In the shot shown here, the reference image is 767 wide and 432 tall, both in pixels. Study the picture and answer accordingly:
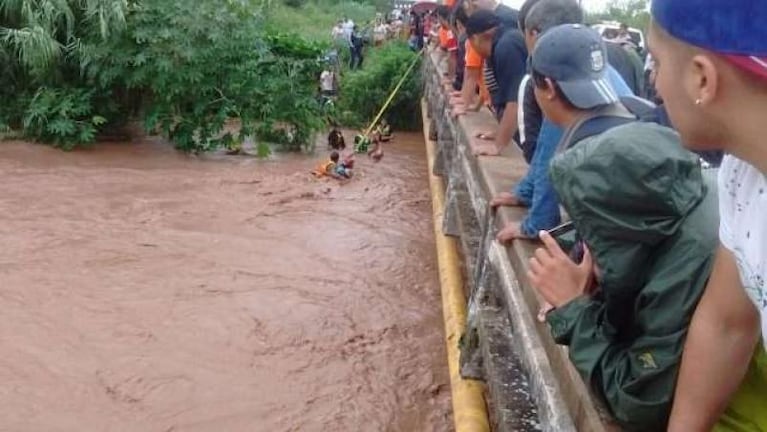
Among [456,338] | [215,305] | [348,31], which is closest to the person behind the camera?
[456,338]

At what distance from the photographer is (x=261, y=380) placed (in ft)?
18.2

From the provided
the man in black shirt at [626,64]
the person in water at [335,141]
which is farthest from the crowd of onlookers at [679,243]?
the person in water at [335,141]

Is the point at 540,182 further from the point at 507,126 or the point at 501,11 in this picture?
the point at 501,11

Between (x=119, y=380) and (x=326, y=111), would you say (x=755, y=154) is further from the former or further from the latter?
(x=326, y=111)

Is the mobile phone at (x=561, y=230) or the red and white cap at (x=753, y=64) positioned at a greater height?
the red and white cap at (x=753, y=64)

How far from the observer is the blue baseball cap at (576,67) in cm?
289

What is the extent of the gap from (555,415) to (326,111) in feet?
43.8

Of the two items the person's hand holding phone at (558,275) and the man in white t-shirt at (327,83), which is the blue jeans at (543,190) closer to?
the person's hand holding phone at (558,275)

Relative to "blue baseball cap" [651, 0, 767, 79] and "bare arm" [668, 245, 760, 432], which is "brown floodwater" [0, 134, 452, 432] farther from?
"blue baseball cap" [651, 0, 767, 79]

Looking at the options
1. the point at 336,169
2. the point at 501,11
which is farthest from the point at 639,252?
the point at 336,169

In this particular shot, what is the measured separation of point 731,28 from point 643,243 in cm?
71

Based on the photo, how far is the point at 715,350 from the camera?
1.50 meters

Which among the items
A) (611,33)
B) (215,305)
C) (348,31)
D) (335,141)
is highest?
(611,33)

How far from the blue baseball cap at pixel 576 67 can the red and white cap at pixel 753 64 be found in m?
1.80
